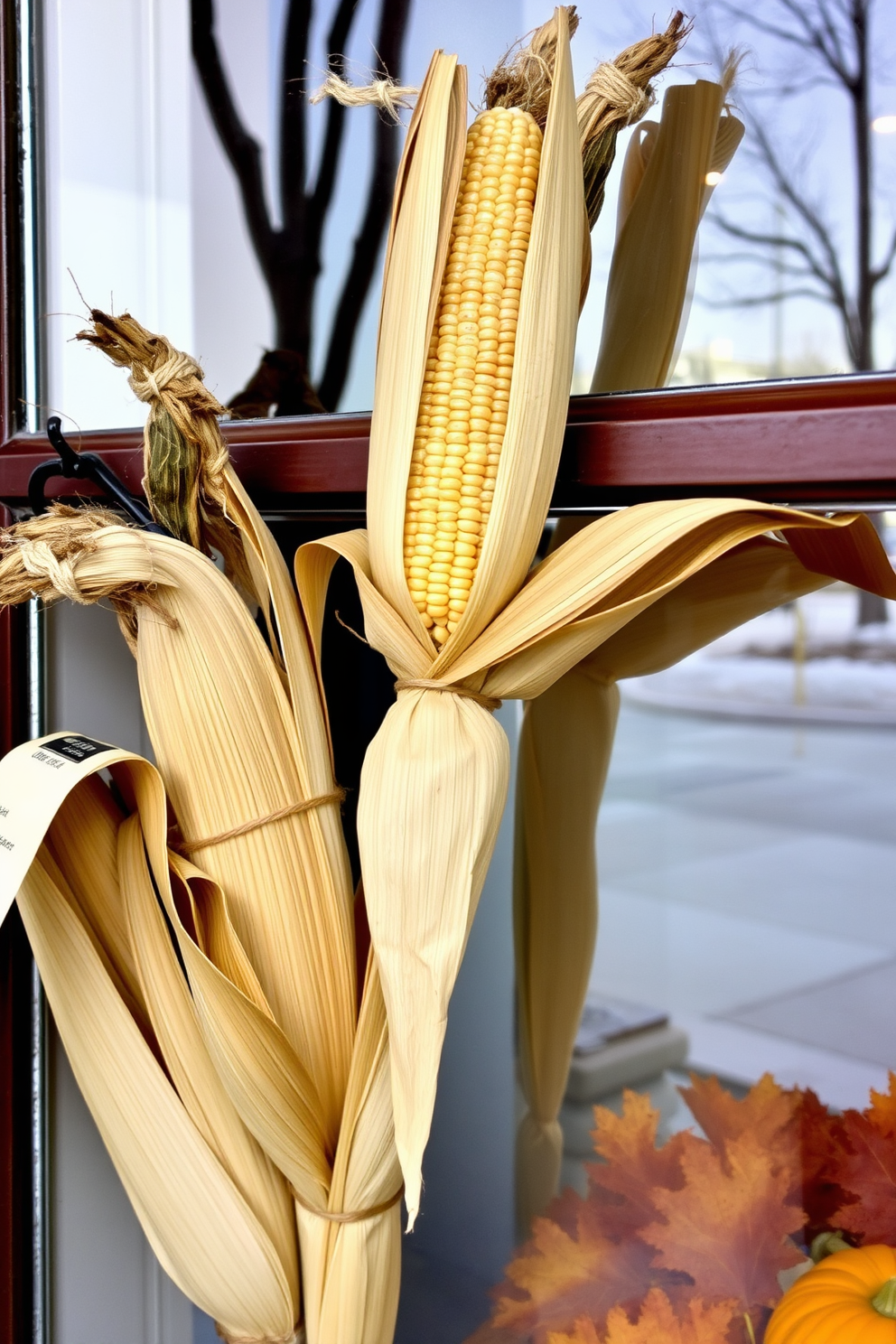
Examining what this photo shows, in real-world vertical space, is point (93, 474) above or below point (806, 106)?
below

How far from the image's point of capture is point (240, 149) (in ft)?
2.39

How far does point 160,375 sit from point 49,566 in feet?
0.34

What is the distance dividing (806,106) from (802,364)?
0.13 m

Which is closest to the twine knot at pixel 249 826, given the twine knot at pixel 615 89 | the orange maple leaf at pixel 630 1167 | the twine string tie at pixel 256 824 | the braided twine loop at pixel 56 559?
the twine string tie at pixel 256 824

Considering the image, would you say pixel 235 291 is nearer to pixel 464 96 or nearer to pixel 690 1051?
pixel 464 96

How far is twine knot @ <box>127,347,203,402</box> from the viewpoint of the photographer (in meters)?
0.49

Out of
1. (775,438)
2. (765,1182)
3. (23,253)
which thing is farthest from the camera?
(23,253)

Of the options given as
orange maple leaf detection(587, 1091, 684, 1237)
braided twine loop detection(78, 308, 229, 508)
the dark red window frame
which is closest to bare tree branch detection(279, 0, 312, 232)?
the dark red window frame

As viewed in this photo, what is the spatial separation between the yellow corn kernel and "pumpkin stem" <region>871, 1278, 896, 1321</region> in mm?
304

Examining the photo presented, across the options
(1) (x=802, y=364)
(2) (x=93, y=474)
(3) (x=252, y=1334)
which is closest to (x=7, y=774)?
(2) (x=93, y=474)

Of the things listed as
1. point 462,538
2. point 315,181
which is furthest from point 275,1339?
point 315,181

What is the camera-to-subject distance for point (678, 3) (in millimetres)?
498

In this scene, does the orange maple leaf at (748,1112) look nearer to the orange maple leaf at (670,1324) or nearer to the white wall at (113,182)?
the orange maple leaf at (670,1324)

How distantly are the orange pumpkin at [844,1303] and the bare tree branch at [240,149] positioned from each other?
0.65 metres
